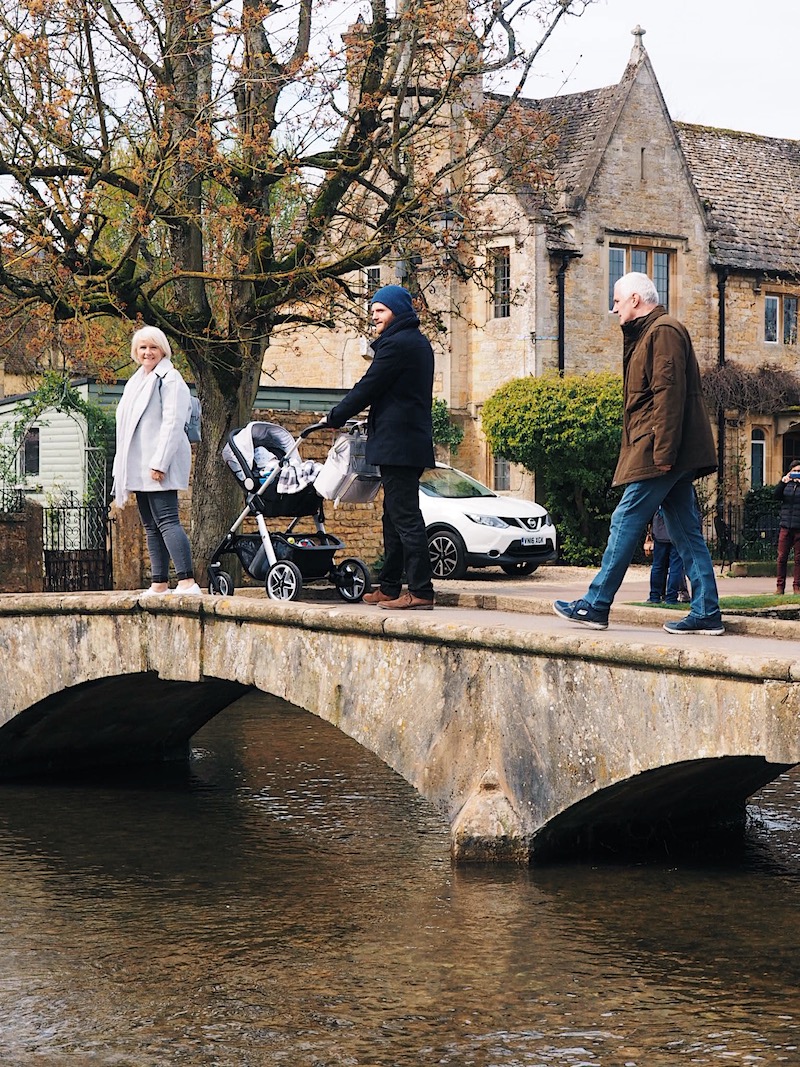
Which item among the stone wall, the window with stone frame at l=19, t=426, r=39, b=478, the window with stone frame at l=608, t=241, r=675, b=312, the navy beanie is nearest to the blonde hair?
the navy beanie

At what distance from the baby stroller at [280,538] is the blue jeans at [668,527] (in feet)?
9.68

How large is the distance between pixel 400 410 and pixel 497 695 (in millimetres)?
2096

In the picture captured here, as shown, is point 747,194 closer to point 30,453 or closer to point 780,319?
point 780,319

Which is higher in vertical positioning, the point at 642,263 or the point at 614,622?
the point at 642,263

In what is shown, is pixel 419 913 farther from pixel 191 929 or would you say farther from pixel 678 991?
pixel 678 991

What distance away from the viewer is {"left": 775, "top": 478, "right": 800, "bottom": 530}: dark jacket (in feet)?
69.1

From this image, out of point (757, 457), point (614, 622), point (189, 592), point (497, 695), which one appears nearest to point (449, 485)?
point (757, 457)

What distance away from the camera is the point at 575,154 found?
3422 centimetres

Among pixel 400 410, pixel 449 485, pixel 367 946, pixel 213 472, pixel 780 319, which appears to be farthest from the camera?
pixel 780 319

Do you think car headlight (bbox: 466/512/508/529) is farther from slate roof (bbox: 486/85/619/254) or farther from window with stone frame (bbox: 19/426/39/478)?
window with stone frame (bbox: 19/426/39/478)

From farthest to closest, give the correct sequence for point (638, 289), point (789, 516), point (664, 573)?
point (789, 516), point (664, 573), point (638, 289)

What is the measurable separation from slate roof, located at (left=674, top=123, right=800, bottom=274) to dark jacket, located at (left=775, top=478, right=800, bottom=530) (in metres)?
15.1

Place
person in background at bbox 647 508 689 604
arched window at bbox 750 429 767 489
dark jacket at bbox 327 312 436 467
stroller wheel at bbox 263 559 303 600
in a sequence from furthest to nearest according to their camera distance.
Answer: arched window at bbox 750 429 767 489 < person in background at bbox 647 508 689 604 < stroller wheel at bbox 263 559 303 600 < dark jacket at bbox 327 312 436 467

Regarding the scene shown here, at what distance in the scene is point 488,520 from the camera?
24891 mm
